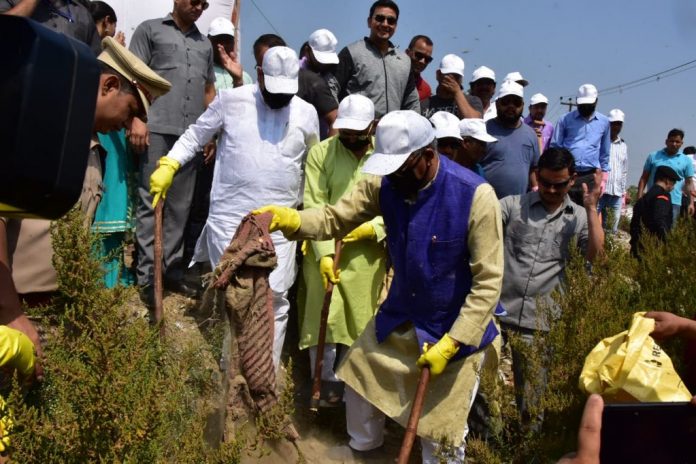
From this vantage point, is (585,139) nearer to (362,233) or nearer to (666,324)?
(362,233)

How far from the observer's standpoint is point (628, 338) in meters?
3.26

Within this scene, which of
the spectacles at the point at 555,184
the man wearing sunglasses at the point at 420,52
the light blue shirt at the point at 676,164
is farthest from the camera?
the light blue shirt at the point at 676,164

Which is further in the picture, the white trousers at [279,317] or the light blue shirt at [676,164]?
the light blue shirt at [676,164]

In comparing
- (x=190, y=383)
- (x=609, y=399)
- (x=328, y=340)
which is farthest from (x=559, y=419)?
(x=190, y=383)

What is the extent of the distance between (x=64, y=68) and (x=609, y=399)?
108 inches

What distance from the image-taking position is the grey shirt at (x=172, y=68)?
510cm

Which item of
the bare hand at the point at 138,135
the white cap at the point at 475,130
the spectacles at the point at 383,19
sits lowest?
the bare hand at the point at 138,135

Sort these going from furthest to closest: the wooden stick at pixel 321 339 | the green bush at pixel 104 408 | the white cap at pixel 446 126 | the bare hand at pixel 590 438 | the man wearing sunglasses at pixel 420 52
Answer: the man wearing sunglasses at pixel 420 52
the white cap at pixel 446 126
the wooden stick at pixel 321 339
the green bush at pixel 104 408
the bare hand at pixel 590 438

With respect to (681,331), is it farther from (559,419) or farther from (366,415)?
(366,415)

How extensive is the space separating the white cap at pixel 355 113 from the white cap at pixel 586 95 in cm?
366

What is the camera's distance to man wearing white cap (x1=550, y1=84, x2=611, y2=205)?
729cm

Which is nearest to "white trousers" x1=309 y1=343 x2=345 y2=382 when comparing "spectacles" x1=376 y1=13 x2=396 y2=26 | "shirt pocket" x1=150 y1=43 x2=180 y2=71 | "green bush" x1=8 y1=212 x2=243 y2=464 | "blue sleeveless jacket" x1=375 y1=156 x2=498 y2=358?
"blue sleeveless jacket" x1=375 y1=156 x2=498 y2=358

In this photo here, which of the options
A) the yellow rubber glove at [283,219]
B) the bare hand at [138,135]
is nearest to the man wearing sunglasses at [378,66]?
the bare hand at [138,135]

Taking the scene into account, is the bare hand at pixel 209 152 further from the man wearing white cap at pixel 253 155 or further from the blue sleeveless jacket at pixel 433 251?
the blue sleeveless jacket at pixel 433 251
